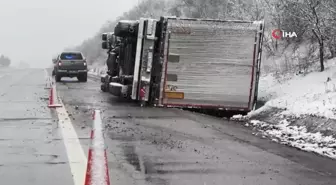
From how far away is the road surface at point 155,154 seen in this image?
5.35m

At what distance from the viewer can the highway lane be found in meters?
5.39

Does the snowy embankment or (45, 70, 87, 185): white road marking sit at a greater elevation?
the snowy embankment

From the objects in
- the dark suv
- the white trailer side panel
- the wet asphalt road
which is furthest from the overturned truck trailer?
the dark suv

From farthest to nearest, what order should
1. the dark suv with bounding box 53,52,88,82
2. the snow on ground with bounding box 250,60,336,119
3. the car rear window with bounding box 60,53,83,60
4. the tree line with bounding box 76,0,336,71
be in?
the car rear window with bounding box 60,53,83,60 < the dark suv with bounding box 53,52,88,82 < the tree line with bounding box 76,0,336,71 < the snow on ground with bounding box 250,60,336,119

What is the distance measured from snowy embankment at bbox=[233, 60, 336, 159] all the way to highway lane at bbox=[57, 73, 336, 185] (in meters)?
0.49

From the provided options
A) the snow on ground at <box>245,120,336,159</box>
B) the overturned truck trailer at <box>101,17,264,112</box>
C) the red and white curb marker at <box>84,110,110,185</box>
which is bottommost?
the snow on ground at <box>245,120,336,159</box>

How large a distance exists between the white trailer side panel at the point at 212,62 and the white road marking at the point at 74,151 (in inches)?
133

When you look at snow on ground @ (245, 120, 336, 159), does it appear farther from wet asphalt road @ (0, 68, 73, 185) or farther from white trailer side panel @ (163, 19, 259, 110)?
wet asphalt road @ (0, 68, 73, 185)

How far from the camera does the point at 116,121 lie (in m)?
10.0

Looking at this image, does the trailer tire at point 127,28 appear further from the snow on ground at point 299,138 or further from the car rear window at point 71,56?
the car rear window at point 71,56

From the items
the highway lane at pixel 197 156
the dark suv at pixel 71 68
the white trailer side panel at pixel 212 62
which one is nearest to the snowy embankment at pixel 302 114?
the highway lane at pixel 197 156

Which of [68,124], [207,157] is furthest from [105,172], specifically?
[68,124]

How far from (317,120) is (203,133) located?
222cm

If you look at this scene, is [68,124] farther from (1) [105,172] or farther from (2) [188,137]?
(1) [105,172]
